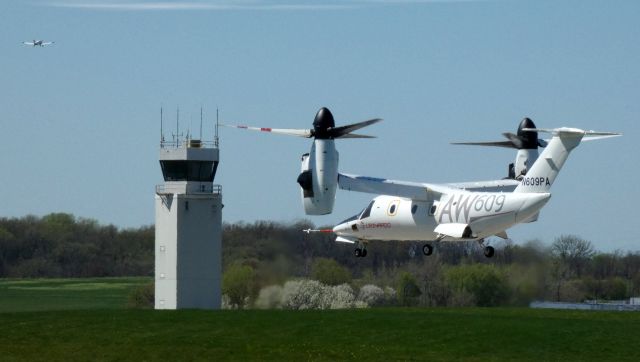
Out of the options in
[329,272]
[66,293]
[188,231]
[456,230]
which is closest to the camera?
[456,230]

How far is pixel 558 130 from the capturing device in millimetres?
72500

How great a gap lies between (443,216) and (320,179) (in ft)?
29.6

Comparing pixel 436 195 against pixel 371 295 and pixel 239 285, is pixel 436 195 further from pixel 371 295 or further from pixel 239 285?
pixel 371 295

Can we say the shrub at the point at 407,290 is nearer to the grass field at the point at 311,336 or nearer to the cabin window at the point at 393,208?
the cabin window at the point at 393,208

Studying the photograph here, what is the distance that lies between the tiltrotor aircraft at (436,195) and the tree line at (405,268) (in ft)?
9.88

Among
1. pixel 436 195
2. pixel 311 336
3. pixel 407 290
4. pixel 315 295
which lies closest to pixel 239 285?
pixel 315 295

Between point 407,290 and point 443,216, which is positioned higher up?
point 443,216

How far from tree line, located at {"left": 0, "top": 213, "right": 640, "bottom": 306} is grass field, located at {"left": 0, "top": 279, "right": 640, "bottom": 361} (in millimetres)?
15926

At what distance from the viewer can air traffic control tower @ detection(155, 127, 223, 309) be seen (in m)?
93.6

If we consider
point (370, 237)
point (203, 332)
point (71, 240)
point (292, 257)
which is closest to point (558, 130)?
point (370, 237)

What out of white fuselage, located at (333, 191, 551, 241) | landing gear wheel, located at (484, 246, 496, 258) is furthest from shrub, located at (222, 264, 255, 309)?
landing gear wheel, located at (484, 246, 496, 258)

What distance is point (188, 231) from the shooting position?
→ 307 feet

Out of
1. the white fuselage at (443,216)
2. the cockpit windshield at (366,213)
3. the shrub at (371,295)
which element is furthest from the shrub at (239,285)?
the cockpit windshield at (366,213)

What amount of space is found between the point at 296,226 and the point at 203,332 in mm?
35897
